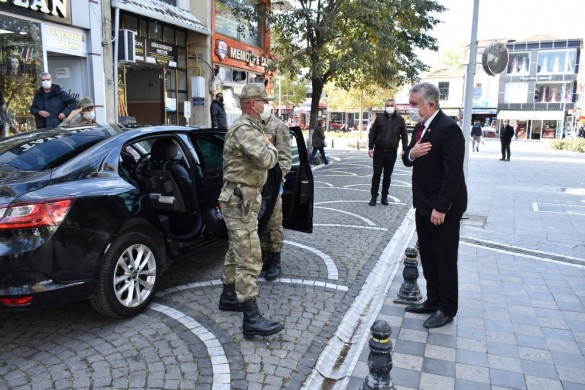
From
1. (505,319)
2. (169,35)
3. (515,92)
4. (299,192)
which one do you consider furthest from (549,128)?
(505,319)

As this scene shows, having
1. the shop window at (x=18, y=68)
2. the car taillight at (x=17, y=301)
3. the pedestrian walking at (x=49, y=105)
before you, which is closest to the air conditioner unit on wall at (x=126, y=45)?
the shop window at (x=18, y=68)

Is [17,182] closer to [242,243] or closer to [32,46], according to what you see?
[242,243]

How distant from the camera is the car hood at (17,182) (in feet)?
10.3

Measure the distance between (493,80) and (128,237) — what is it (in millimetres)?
57335

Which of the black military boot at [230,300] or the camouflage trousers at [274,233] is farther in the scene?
the camouflage trousers at [274,233]

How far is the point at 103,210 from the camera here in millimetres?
3523

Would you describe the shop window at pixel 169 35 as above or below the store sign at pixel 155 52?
above

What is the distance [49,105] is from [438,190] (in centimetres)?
731

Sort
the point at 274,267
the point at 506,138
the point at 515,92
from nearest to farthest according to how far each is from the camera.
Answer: the point at 274,267, the point at 506,138, the point at 515,92

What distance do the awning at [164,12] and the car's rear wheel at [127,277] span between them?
9.45 metres

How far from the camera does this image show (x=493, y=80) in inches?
2116

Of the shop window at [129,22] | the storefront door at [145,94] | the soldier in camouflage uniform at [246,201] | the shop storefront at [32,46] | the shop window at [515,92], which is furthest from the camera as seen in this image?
the shop window at [515,92]

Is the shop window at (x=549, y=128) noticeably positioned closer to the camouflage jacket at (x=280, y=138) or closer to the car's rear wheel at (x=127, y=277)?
the camouflage jacket at (x=280, y=138)

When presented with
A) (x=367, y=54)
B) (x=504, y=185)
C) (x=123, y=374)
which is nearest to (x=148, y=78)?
(x=367, y=54)
